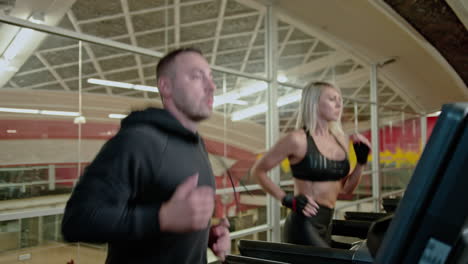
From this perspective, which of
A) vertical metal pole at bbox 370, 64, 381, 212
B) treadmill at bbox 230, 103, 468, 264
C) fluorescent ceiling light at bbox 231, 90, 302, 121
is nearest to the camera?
treadmill at bbox 230, 103, 468, 264

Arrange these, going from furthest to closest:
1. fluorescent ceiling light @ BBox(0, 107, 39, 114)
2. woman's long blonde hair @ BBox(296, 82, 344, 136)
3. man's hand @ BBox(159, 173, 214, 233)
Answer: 1. fluorescent ceiling light @ BBox(0, 107, 39, 114)
2. woman's long blonde hair @ BBox(296, 82, 344, 136)
3. man's hand @ BBox(159, 173, 214, 233)

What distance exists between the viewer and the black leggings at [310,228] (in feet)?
6.82

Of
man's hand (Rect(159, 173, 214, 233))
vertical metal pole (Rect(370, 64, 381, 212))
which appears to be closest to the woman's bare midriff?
man's hand (Rect(159, 173, 214, 233))

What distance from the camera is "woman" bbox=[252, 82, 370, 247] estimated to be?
2.11 meters

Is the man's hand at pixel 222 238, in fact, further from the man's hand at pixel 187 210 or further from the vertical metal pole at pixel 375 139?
the vertical metal pole at pixel 375 139

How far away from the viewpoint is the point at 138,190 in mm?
1019

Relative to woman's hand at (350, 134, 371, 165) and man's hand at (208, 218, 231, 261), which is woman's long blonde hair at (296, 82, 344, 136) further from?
man's hand at (208, 218, 231, 261)

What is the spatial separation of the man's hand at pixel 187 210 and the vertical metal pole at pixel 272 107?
13.2 ft

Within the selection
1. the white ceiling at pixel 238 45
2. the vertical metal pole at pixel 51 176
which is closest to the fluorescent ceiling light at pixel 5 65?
the white ceiling at pixel 238 45

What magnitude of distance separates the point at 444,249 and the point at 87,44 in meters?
3.13

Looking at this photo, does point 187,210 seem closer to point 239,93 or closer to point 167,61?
point 167,61

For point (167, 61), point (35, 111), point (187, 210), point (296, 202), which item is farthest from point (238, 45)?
point (187, 210)

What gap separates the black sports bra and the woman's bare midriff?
32 millimetres

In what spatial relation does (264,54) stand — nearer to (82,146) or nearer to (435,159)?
(82,146)
